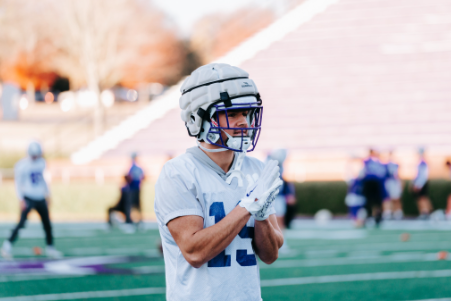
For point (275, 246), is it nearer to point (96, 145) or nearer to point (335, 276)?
point (335, 276)

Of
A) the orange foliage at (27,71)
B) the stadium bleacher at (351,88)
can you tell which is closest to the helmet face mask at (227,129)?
the stadium bleacher at (351,88)

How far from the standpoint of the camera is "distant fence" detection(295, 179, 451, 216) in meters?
15.5

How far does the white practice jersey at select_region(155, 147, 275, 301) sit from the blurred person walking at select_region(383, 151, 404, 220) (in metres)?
11.9

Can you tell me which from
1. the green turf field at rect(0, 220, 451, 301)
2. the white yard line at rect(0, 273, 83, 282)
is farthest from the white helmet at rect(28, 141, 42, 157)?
the white yard line at rect(0, 273, 83, 282)

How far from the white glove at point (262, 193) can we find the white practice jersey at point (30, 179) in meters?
7.55

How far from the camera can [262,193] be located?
224 centimetres

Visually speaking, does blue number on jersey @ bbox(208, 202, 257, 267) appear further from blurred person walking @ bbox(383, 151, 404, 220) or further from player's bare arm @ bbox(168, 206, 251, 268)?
blurred person walking @ bbox(383, 151, 404, 220)

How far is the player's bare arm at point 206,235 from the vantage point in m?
2.21

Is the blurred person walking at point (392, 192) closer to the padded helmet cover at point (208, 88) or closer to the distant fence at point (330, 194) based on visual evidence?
the distant fence at point (330, 194)

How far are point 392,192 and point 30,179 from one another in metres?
8.56

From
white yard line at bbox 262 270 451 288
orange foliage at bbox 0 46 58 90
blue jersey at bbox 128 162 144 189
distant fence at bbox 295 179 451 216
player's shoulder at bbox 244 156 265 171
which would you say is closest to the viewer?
player's shoulder at bbox 244 156 265 171

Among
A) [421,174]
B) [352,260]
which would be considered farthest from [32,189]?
[421,174]

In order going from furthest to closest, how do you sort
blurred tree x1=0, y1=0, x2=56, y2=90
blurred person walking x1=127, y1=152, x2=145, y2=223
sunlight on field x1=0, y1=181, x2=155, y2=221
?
blurred tree x1=0, y1=0, x2=56, y2=90
sunlight on field x1=0, y1=181, x2=155, y2=221
blurred person walking x1=127, y1=152, x2=145, y2=223

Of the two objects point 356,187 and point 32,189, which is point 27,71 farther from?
point 32,189
